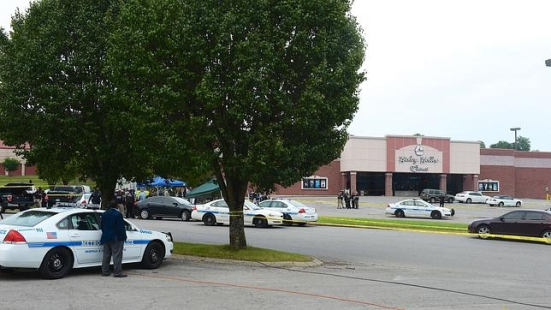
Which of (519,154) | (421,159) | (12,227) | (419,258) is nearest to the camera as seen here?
(12,227)

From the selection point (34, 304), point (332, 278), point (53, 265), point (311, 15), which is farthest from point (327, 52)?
point (34, 304)

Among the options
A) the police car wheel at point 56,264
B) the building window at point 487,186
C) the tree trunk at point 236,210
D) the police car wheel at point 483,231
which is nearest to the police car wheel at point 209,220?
the police car wheel at point 483,231

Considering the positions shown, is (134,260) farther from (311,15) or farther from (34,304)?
(311,15)

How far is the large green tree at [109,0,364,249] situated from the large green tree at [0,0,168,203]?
1.26 metres

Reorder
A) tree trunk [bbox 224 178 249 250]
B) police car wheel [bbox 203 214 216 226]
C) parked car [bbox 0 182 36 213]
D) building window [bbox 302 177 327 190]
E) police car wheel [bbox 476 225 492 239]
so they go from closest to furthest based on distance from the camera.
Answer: tree trunk [bbox 224 178 249 250] → police car wheel [bbox 476 225 492 239] → police car wheel [bbox 203 214 216 226] → parked car [bbox 0 182 36 213] → building window [bbox 302 177 327 190]

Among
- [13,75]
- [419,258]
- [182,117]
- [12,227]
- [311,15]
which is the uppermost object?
[311,15]

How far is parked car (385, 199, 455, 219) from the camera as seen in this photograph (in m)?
40.2

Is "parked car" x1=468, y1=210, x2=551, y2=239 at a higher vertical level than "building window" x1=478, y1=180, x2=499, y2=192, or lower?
lower

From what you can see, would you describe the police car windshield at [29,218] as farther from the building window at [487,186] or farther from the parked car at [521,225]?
the building window at [487,186]

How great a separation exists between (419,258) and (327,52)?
23.9 ft

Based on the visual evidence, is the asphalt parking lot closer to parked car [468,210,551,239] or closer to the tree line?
parked car [468,210,551,239]

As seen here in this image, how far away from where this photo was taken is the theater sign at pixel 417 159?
71.0 metres

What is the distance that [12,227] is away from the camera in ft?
37.8

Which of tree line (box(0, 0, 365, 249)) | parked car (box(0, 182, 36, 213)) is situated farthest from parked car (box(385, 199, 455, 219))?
tree line (box(0, 0, 365, 249))
